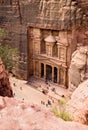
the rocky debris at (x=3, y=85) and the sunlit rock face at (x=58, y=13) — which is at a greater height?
the sunlit rock face at (x=58, y=13)

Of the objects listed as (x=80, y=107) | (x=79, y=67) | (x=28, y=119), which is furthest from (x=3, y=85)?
(x=79, y=67)

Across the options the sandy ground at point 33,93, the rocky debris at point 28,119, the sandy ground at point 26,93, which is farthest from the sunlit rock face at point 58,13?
the rocky debris at point 28,119

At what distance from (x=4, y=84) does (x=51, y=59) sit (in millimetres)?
17628

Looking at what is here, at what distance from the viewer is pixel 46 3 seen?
23016 millimetres

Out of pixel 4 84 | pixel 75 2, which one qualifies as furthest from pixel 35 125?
pixel 75 2

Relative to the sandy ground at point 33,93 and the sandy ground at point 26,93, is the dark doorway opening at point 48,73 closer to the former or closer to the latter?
the sandy ground at point 33,93

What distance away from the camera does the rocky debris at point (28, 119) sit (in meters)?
3.13

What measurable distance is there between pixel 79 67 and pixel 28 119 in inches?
691

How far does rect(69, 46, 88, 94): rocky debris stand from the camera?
20.5 metres

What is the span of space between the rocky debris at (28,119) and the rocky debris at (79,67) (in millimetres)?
17059

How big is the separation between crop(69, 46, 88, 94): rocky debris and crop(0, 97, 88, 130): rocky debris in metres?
17.1

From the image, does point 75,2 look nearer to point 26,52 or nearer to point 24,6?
point 24,6

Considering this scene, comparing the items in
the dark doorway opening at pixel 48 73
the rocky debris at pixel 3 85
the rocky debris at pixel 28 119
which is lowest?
the dark doorway opening at pixel 48 73

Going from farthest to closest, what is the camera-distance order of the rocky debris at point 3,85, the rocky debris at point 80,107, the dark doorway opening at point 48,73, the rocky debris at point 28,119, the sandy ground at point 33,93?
the dark doorway opening at point 48,73, the sandy ground at point 33,93, the rocky debris at point 3,85, the rocky debris at point 80,107, the rocky debris at point 28,119
